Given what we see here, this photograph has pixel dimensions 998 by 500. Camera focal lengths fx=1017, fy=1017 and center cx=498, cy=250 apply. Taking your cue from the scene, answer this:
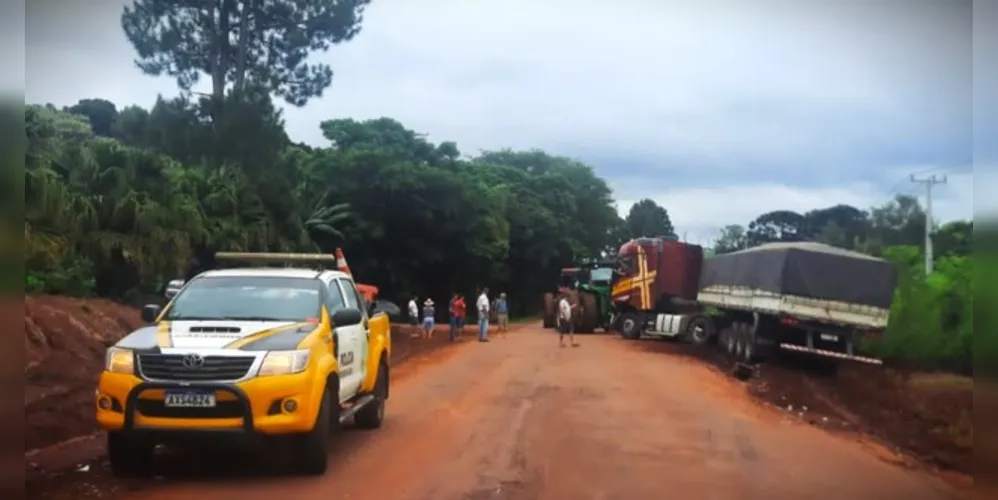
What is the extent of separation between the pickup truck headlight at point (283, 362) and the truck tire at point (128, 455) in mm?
1145

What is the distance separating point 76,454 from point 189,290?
6.13ft

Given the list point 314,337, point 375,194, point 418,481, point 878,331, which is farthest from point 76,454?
point 375,194

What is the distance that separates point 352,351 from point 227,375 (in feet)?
7.55

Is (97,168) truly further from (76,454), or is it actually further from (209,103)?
(76,454)

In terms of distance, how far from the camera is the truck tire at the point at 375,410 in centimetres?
1186

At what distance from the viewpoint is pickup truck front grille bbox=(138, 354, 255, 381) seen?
8352 millimetres

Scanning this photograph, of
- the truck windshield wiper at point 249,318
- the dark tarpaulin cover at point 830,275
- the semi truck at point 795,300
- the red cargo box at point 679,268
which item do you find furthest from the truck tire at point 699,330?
the truck windshield wiper at point 249,318

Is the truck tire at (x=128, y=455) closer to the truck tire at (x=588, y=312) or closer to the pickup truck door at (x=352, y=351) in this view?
the pickup truck door at (x=352, y=351)

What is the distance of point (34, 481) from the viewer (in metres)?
8.26

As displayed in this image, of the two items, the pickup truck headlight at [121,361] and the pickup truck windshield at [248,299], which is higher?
the pickup truck windshield at [248,299]

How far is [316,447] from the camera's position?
8.82m

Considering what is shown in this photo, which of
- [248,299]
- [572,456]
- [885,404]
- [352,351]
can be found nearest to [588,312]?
[885,404]

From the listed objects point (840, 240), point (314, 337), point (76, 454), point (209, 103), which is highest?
point (209, 103)

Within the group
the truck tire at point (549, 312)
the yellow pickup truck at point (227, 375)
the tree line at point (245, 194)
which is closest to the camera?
the yellow pickup truck at point (227, 375)
